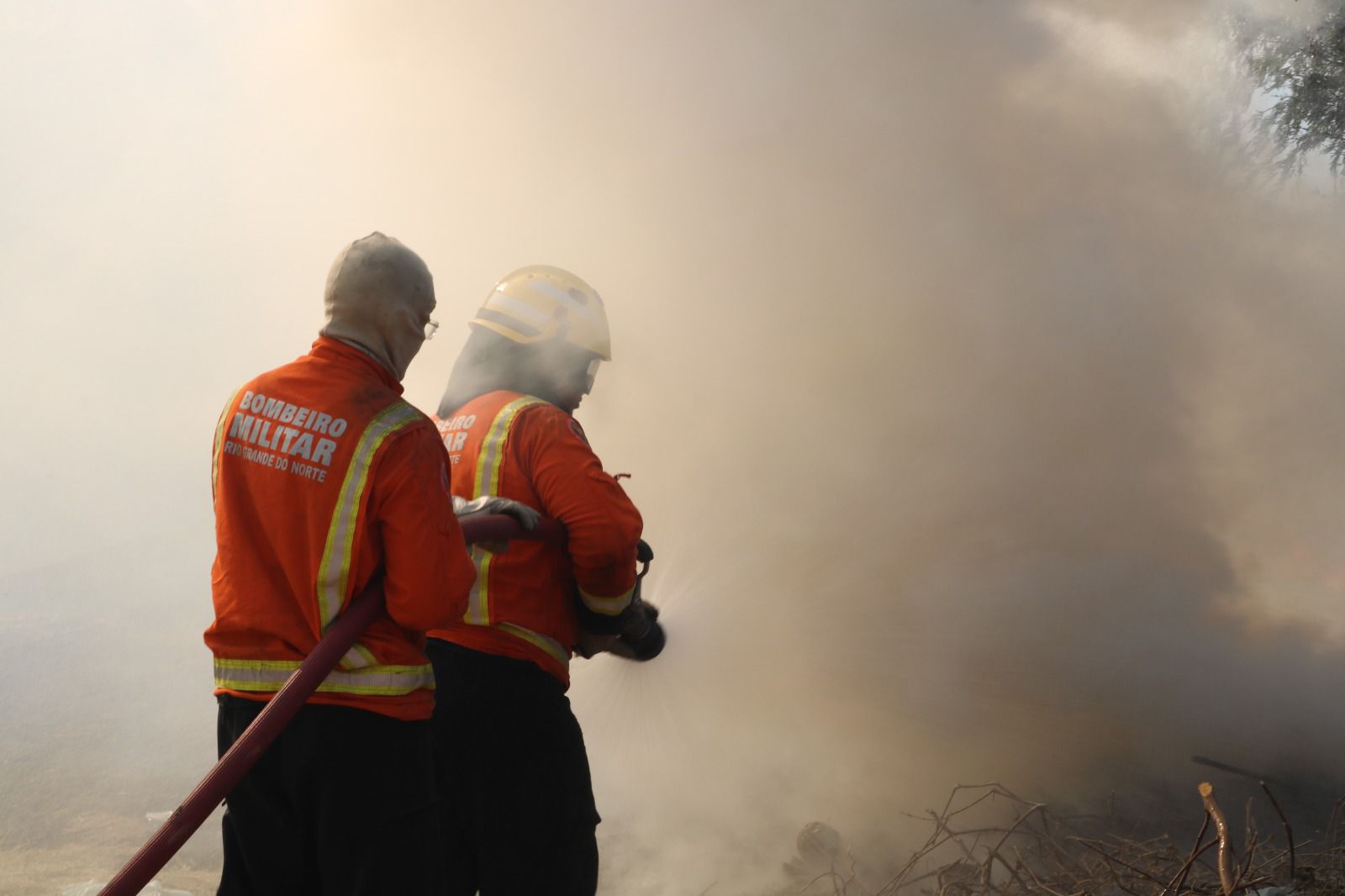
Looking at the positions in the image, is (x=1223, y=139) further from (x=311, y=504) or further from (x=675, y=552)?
(x=311, y=504)

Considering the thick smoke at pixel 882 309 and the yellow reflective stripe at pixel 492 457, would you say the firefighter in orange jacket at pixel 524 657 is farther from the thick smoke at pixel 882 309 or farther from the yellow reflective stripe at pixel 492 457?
the thick smoke at pixel 882 309

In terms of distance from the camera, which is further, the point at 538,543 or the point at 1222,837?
the point at 538,543

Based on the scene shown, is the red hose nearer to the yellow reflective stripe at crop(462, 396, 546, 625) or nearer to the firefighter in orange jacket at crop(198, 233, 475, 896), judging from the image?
the firefighter in orange jacket at crop(198, 233, 475, 896)

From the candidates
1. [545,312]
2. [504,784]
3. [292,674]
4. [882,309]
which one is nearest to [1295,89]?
[882,309]

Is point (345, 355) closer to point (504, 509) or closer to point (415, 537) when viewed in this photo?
point (415, 537)

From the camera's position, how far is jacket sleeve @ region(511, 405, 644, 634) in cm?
281

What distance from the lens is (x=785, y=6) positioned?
822 cm

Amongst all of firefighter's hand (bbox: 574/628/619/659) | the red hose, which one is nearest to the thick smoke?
firefighter's hand (bbox: 574/628/619/659)

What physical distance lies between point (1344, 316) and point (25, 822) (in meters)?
8.67

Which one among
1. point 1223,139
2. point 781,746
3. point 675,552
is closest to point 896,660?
point 781,746

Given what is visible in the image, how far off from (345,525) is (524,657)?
0.83 meters

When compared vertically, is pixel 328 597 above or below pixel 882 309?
below

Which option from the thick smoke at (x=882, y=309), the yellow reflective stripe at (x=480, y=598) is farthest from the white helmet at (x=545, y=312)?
the thick smoke at (x=882, y=309)

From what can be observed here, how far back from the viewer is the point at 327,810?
221cm
